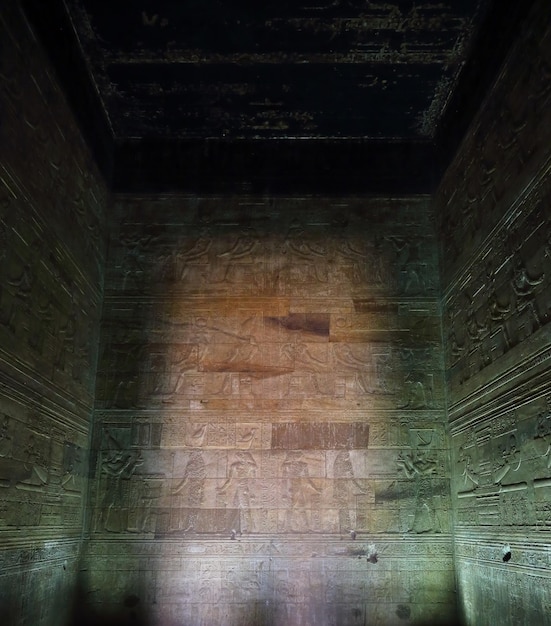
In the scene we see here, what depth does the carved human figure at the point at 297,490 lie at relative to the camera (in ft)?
23.6

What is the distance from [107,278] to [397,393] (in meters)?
3.77

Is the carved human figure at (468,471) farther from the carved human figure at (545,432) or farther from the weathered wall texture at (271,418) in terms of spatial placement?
the carved human figure at (545,432)

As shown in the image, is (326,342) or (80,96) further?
(326,342)

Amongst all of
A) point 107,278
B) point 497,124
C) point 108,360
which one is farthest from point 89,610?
point 497,124

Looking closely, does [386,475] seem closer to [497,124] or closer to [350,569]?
[350,569]

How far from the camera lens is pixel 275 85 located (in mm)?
7613

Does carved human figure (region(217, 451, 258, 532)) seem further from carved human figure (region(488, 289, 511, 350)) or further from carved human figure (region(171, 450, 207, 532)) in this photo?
carved human figure (region(488, 289, 511, 350))

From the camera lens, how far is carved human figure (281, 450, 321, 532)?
719cm

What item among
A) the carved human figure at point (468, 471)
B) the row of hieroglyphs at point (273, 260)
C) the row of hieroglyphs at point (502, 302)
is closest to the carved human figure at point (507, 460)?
the carved human figure at point (468, 471)

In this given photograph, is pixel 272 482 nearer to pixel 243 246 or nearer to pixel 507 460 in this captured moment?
pixel 507 460

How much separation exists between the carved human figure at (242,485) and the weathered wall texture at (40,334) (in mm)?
1603

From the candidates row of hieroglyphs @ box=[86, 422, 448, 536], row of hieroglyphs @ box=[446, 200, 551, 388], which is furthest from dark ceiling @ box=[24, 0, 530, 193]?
row of hieroglyphs @ box=[86, 422, 448, 536]

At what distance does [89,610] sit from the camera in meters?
6.92

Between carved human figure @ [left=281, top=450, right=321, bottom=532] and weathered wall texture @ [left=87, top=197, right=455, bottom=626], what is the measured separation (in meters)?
0.02
